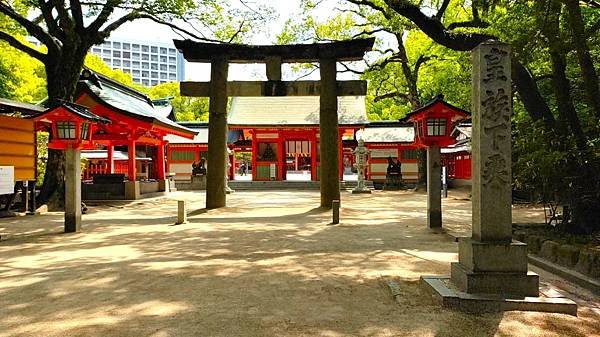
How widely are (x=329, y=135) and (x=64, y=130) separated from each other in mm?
7554

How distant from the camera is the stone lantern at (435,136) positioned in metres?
10.2

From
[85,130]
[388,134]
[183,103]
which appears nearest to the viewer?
[85,130]

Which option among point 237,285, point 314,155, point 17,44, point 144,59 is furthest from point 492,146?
point 144,59

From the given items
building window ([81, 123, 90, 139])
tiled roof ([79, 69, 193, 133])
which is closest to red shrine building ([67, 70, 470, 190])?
tiled roof ([79, 69, 193, 133])

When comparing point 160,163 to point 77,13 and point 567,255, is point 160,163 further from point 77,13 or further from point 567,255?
point 567,255

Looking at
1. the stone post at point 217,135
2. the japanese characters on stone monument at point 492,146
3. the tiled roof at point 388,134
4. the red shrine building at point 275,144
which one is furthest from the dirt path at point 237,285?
the tiled roof at point 388,134

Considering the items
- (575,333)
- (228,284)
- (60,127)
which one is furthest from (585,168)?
(60,127)

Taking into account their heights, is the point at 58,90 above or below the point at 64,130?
above

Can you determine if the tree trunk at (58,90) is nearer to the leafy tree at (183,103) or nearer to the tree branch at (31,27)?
the tree branch at (31,27)

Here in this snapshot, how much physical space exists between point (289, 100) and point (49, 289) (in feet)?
93.5

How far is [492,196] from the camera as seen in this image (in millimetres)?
4723

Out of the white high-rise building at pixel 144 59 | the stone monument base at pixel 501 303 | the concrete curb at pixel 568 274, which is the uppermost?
the white high-rise building at pixel 144 59

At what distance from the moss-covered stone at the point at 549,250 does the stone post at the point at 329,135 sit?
24.2 ft

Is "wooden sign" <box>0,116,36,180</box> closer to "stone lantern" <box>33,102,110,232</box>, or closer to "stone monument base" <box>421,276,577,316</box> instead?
"stone lantern" <box>33,102,110,232</box>
